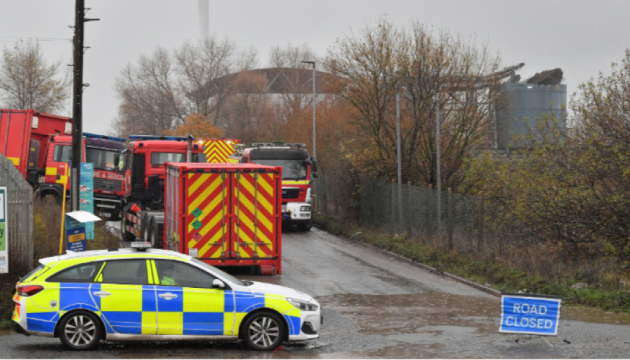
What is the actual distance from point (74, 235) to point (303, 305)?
6.09m

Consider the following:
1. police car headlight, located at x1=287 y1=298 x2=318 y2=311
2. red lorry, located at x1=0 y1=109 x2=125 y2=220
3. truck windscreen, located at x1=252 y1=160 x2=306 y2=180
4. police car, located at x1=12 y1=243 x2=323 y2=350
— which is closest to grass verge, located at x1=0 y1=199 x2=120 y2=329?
police car, located at x1=12 y1=243 x2=323 y2=350

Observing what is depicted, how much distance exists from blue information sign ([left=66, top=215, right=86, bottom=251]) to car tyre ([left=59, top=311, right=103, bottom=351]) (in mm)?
4813

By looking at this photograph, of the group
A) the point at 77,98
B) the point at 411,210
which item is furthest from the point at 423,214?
the point at 77,98

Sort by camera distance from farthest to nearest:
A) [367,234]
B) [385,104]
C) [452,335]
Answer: [385,104] → [367,234] → [452,335]

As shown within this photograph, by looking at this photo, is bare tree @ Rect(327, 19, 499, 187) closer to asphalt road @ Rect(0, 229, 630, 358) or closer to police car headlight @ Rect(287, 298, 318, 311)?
asphalt road @ Rect(0, 229, 630, 358)

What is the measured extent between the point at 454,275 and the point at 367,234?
816 centimetres

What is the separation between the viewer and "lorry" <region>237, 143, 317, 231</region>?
2848cm

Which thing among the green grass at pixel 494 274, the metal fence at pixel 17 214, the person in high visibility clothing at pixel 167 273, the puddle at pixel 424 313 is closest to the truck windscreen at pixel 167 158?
the green grass at pixel 494 274

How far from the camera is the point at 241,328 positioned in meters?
10.1

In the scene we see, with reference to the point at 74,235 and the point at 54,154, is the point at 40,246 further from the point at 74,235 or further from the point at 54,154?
the point at 54,154

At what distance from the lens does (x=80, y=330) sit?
969cm

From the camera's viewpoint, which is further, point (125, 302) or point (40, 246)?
point (40, 246)

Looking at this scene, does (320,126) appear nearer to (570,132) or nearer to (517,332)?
(570,132)

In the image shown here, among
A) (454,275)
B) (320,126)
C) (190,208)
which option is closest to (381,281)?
(454,275)
